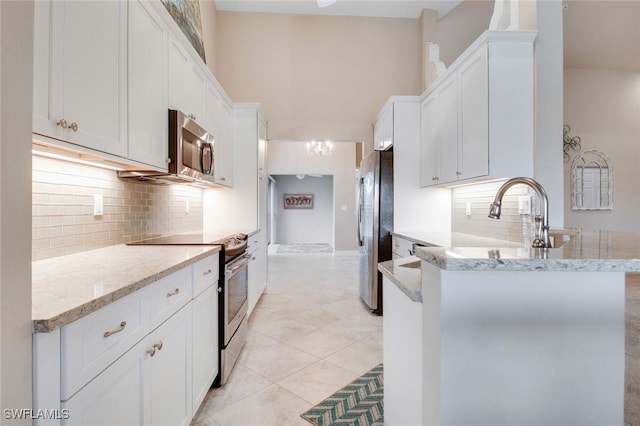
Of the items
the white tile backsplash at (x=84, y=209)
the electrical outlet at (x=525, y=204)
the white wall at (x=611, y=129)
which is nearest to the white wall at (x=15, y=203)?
the white tile backsplash at (x=84, y=209)

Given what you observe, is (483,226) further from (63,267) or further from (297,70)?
(297,70)

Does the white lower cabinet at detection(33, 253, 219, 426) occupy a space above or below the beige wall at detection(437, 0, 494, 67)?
below

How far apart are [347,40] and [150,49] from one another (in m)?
3.43

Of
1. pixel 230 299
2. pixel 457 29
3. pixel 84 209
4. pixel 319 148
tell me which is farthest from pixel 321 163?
pixel 84 209

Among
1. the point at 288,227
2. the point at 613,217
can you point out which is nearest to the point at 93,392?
the point at 613,217

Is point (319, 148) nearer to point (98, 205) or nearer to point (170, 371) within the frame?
point (98, 205)

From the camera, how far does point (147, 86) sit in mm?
1712

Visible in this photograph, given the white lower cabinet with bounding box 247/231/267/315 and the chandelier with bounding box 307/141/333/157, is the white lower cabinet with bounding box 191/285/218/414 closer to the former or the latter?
the white lower cabinet with bounding box 247/231/267/315

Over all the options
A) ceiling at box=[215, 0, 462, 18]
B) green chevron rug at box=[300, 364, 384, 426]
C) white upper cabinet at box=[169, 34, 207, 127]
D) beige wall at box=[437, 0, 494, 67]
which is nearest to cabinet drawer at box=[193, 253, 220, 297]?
green chevron rug at box=[300, 364, 384, 426]

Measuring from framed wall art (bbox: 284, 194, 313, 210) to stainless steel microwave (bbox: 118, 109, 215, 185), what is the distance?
7.51 metres

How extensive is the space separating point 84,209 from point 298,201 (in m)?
8.40

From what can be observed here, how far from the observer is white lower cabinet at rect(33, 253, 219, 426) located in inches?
29.6

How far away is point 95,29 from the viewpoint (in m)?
1.28

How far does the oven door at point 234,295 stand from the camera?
201cm
